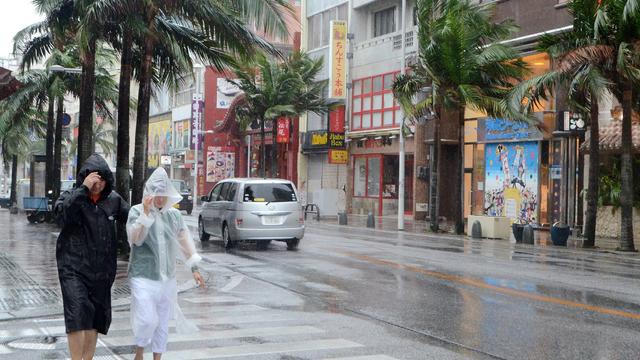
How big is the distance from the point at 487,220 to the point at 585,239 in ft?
14.0

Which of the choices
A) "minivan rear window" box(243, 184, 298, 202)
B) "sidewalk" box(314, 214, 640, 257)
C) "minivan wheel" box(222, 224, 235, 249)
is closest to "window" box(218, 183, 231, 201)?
"minivan wheel" box(222, 224, 235, 249)

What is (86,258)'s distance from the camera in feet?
21.3

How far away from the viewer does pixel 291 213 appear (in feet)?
68.2

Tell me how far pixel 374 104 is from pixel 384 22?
4.37 m

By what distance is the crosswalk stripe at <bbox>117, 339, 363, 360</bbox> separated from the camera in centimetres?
810

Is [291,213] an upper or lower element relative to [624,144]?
lower

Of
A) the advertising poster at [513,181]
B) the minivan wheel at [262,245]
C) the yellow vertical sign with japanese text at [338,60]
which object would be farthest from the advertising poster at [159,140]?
the minivan wheel at [262,245]

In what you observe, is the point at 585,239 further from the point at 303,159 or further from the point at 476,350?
the point at 303,159

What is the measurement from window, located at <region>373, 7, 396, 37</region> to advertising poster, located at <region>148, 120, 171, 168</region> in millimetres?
36840

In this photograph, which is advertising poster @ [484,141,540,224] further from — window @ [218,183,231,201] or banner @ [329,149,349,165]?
window @ [218,183,231,201]

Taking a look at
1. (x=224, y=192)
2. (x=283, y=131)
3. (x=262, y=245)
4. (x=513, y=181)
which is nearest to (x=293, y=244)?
(x=262, y=245)

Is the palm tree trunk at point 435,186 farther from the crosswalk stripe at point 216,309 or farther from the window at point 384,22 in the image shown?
the crosswalk stripe at point 216,309

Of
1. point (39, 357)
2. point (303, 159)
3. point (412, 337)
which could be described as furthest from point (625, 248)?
point (303, 159)

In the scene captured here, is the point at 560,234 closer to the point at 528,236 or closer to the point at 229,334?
the point at 528,236
